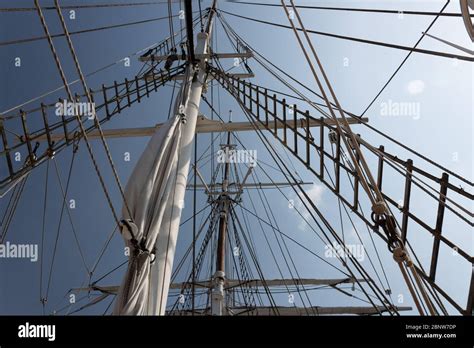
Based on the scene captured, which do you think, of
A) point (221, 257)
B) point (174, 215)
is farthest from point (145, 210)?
point (221, 257)

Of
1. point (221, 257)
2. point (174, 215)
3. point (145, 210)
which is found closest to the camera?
point (145, 210)

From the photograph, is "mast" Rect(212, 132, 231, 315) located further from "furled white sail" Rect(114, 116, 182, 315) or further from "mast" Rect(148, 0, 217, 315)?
"furled white sail" Rect(114, 116, 182, 315)

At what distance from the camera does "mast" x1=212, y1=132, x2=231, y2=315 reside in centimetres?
707

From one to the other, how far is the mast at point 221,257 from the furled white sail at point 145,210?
13.6 ft

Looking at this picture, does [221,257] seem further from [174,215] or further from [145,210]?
[145,210]

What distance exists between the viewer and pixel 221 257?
30.3ft

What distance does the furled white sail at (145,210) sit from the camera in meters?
2.31

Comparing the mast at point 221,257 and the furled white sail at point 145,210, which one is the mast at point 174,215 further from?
the mast at point 221,257

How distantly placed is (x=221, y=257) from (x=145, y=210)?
22.1ft

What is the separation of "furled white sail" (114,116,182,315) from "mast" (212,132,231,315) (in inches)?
163

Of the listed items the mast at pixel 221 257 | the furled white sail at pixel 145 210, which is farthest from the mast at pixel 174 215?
the mast at pixel 221 257

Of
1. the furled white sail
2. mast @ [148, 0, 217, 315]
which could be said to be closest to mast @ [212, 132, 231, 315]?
mast @ [148, 0, 217, 315]

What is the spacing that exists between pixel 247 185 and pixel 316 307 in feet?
13.2
